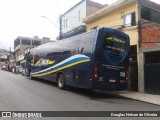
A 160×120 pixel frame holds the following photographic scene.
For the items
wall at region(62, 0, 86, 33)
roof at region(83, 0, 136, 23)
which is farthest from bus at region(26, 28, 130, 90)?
wall at region(62, 0, 86, 33)

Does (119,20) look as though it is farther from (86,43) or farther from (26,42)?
(26,42)

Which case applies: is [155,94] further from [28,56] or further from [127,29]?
[28,56]

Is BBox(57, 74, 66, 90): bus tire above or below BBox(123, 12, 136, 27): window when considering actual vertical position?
below

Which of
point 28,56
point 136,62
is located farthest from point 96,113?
point 28,56

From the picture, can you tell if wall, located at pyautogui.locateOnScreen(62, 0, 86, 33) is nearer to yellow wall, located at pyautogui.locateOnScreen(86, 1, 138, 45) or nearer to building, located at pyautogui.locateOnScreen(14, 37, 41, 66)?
yellow wall, located at pyautogui.locateOnScreen(86, 1, 138, 45)

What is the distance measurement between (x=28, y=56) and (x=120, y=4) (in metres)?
12.0

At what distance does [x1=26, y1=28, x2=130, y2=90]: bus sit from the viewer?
43.4ft

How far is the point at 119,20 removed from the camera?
20.4 meters

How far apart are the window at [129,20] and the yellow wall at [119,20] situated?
0.31m

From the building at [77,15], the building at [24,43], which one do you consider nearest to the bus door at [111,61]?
the building at [77,15]

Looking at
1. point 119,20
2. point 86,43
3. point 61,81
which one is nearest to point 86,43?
point 86,43

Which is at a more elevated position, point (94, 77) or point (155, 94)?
point (94, 77)

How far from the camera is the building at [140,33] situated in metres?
16.1

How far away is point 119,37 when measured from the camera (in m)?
14.3
